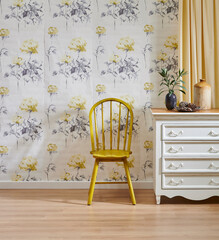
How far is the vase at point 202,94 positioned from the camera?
11.3ft

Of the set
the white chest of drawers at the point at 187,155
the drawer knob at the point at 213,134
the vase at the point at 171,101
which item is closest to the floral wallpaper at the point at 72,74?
the vase at the point at 171,101

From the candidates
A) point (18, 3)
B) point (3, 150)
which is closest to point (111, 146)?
point (3, 150)

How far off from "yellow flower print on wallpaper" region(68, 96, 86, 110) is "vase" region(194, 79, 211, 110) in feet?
3.76

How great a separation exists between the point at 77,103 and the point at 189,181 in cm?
139

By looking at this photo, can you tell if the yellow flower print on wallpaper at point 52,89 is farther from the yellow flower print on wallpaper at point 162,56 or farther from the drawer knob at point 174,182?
the drawer knob at point 174,182

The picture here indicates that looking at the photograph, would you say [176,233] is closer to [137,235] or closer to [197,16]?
[137,235]

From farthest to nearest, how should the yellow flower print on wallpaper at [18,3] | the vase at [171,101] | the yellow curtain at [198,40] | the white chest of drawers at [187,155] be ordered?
the yellow flower print on wallpaper at [18,3]
the yellow curtain at [198,40]
the vase at [171,101]
the white chest of drawers at [187,155]

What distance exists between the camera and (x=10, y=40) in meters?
3.73

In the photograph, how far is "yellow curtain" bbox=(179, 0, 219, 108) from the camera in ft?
11.8

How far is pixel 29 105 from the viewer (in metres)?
3.79

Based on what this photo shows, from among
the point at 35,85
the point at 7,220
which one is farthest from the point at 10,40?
the point at 7,220

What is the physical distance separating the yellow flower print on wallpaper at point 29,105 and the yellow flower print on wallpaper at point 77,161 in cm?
66

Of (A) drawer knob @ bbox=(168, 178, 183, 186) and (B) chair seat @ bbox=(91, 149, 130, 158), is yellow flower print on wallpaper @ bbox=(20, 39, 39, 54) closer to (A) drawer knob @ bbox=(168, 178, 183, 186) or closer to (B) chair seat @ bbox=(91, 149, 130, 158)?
Result: (B) chair seat @ bbox=(91, 149, 130, 158)

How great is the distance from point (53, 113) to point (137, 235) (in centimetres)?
168
